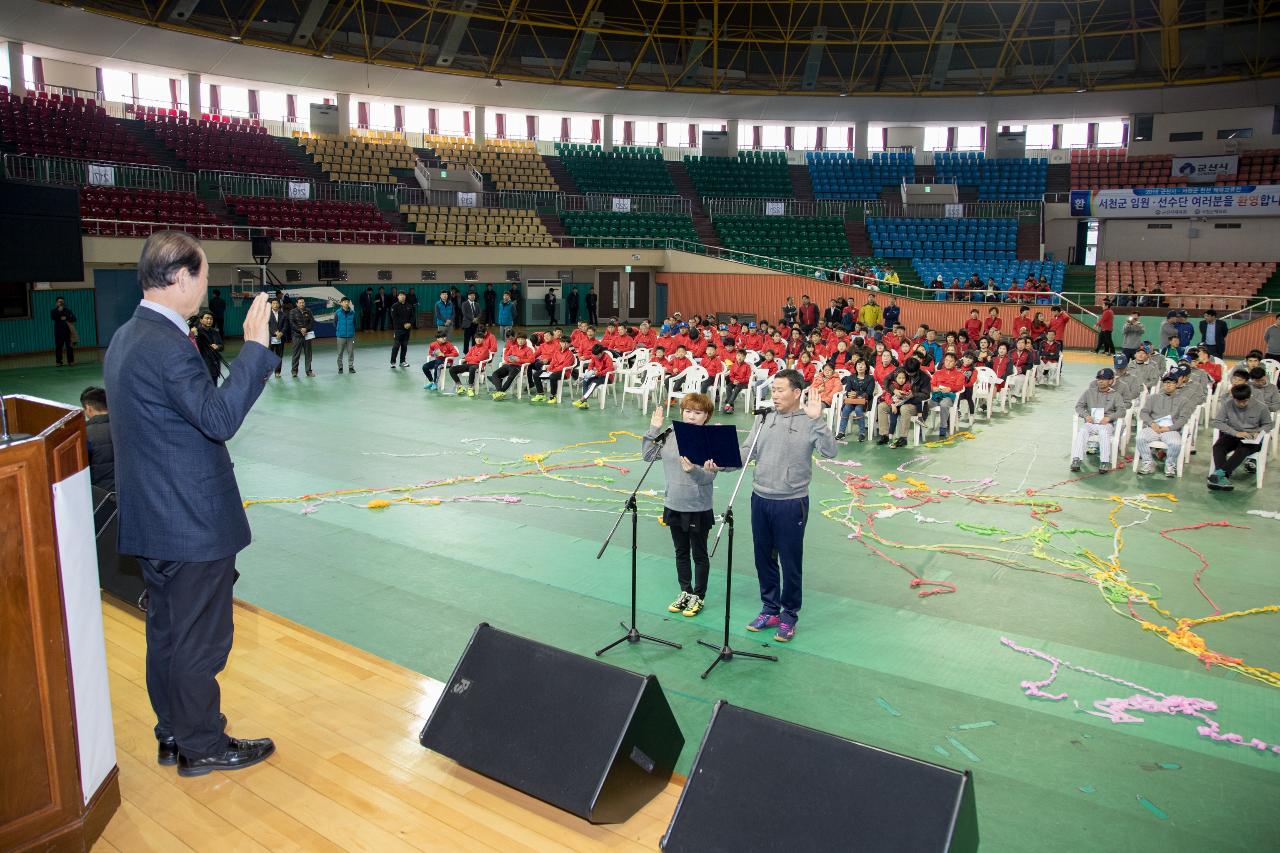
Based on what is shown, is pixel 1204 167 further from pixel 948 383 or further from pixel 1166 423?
pixel 1166 423

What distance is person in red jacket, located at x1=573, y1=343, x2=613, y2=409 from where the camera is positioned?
1545 cm

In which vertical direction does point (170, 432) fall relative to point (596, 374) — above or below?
above

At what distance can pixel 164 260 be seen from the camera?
128 inches

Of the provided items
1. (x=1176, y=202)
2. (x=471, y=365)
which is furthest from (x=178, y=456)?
(x=1176, y=202)

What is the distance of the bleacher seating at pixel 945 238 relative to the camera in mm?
32781

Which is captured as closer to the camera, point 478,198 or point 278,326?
point 278,326

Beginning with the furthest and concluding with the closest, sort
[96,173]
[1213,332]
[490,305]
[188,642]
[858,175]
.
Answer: [858,175] → [490,305] → [96,173] → [1213,332] → [188,642]

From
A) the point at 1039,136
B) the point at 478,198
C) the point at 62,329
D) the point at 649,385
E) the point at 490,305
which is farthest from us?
the point at 1039,136

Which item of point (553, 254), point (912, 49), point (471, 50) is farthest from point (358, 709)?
point (912, 49)

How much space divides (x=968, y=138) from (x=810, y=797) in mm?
41907

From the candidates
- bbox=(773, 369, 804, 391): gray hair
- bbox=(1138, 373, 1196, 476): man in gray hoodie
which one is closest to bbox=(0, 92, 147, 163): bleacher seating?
bbox=(773, 369, 804, 391): gray hair

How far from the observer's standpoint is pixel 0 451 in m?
2.72

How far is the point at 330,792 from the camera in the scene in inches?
141

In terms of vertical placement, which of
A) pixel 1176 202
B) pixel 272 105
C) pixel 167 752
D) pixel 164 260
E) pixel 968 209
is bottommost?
pixel 167 752
